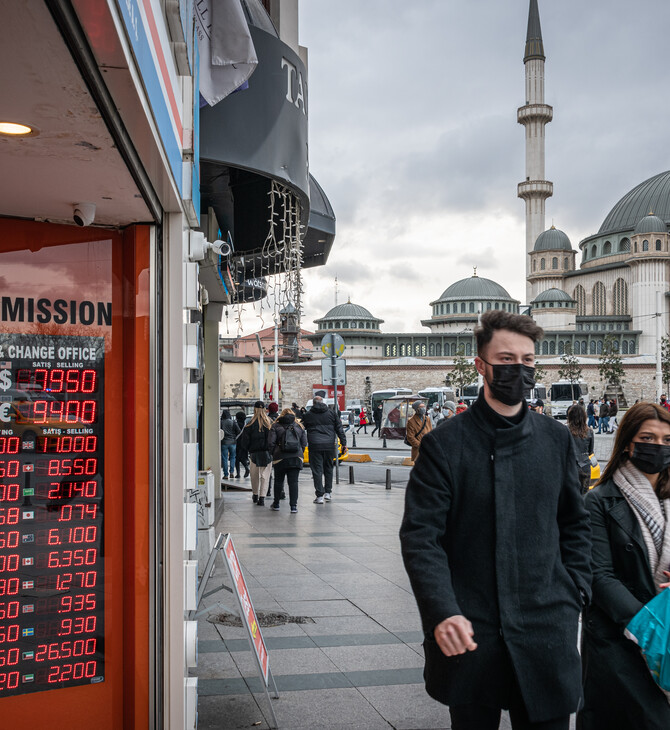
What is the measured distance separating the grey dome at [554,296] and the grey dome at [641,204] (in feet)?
34.8

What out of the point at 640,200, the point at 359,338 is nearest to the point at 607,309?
the point at 640,200

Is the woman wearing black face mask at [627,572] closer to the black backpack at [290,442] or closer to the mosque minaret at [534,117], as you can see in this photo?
the black backpack at [290,442]

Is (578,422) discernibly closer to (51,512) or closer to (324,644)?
(324,644)

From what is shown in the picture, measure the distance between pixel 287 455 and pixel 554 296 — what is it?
9144 centimetres

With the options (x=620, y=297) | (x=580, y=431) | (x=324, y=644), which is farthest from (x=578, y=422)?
(x=620, y=297)

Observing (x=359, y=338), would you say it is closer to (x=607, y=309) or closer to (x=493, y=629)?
(x=607, y=309)

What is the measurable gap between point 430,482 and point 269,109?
5234mm

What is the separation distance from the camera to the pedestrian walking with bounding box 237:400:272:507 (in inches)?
561

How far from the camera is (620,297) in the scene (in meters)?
99.4

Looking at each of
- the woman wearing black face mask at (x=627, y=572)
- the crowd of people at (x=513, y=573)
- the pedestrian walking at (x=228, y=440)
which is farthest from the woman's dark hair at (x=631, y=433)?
the pedestrian walking at (x=228, y=440)

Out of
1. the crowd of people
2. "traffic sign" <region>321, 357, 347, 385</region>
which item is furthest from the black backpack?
the crowd of people

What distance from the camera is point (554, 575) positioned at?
2.74m

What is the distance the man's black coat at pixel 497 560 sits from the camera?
2607mm

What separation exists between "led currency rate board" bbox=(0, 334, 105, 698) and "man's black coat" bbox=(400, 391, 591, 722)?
1.77 meters
